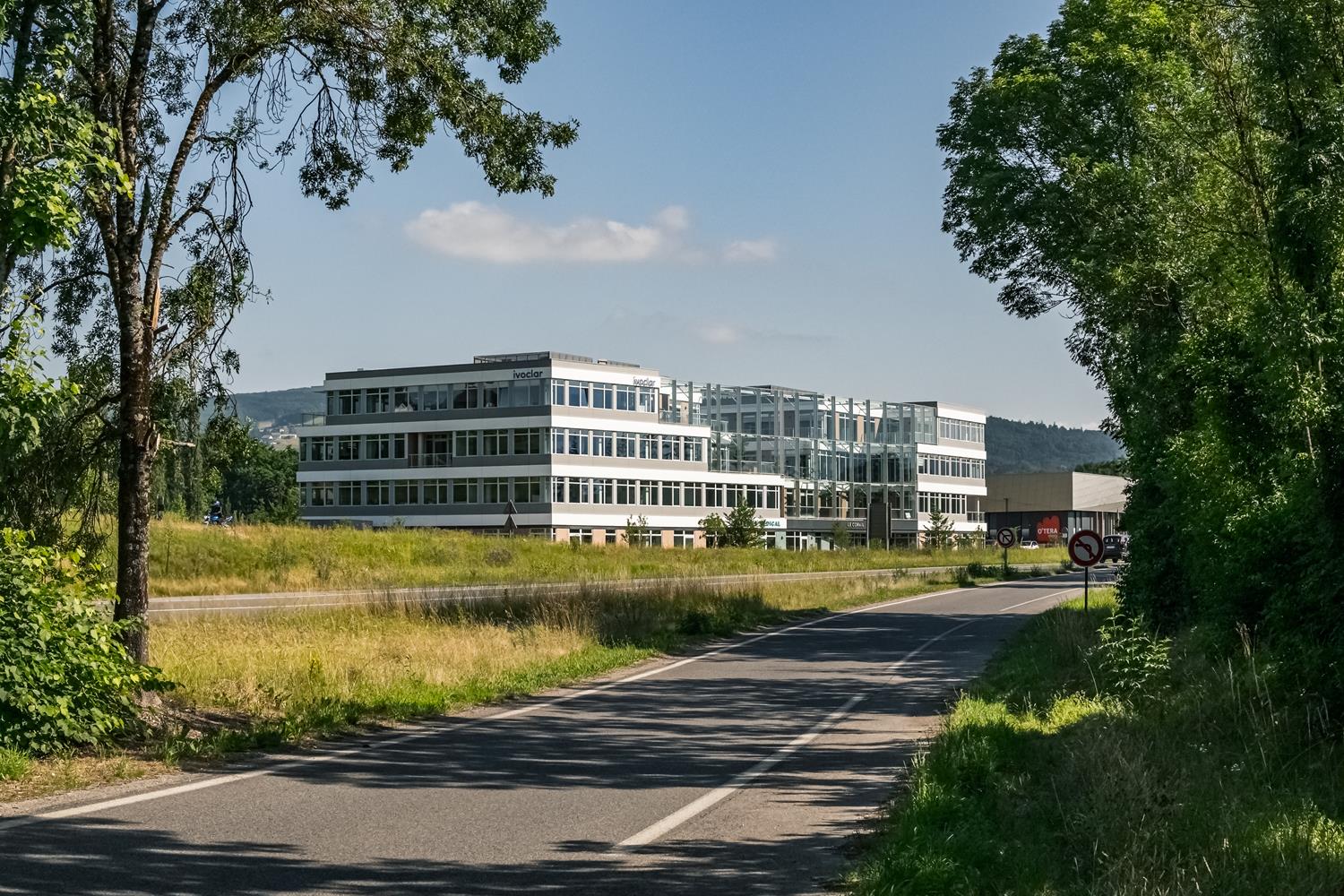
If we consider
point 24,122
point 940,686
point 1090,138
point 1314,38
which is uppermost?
point 1090,138

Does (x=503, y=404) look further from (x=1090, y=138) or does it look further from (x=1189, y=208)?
(x=1189, y=208)

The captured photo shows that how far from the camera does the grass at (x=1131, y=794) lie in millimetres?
7781

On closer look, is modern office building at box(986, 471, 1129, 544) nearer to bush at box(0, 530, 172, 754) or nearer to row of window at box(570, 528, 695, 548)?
row of window at box(570, 528, 695, 548)

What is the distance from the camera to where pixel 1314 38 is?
13.3m

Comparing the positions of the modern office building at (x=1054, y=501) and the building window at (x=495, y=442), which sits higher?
the building window at (x=495, y=442)

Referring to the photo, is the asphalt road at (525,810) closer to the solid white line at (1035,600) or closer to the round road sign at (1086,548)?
the round road sign at (1086,548)

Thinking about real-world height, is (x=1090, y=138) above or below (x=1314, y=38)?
above

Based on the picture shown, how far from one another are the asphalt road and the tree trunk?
2.71 m

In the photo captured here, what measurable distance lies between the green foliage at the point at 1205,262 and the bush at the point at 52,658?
34.1 feet

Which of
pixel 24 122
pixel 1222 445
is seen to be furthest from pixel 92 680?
pixel 1222 445

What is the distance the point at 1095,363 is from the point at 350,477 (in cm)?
7848

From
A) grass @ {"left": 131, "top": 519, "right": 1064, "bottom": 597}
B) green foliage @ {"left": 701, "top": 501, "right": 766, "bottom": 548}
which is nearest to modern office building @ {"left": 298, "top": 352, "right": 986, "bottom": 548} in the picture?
green foliage @ {"left": 701, "top": 501, "right": 766, "bottom": 548}

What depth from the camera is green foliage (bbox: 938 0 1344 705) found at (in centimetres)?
1219

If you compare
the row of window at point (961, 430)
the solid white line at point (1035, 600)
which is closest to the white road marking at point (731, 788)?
the solid white line at point (1035, 600)
